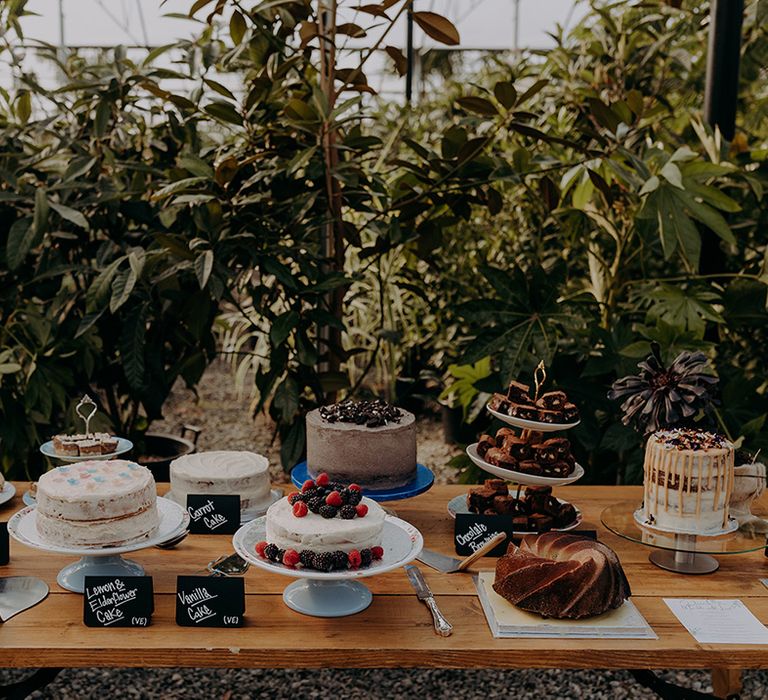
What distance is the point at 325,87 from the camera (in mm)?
1990

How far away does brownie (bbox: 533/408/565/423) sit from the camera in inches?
53.9

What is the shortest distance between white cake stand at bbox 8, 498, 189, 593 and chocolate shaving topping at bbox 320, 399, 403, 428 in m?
0.32

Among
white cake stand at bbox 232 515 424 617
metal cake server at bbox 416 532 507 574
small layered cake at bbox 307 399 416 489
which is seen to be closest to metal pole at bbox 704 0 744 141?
small layered cake at bbox 307 399 416 489

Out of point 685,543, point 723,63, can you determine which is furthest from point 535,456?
point 723,63

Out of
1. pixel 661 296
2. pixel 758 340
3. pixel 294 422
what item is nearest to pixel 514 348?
pixel 661 296

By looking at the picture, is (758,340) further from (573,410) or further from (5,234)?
(5,234)

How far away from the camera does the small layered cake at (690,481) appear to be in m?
1.25

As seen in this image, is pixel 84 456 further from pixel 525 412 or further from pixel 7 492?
pixel 525 412

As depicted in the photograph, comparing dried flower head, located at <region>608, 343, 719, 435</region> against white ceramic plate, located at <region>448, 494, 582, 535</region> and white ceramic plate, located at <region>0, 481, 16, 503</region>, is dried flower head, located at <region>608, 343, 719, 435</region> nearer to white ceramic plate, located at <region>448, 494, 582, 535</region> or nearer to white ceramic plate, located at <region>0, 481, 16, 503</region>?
white ceramic plate, located at <region>448, 494, 582, 535</region>

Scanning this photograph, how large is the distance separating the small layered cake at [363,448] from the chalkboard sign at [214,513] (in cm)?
16

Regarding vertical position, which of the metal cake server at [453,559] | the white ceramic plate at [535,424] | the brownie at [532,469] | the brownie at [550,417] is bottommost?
the metal cake server at [453,559]

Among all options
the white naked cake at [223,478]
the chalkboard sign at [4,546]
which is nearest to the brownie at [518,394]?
the white naked cake at [223,478]

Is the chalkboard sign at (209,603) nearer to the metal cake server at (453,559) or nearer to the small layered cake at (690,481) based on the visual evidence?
the metal cake server at (453,559)

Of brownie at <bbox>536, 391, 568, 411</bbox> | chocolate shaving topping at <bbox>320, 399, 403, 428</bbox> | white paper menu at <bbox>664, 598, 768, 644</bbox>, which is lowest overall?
white paper menu at <bbox>664, 598, 768, 644</bbox>
